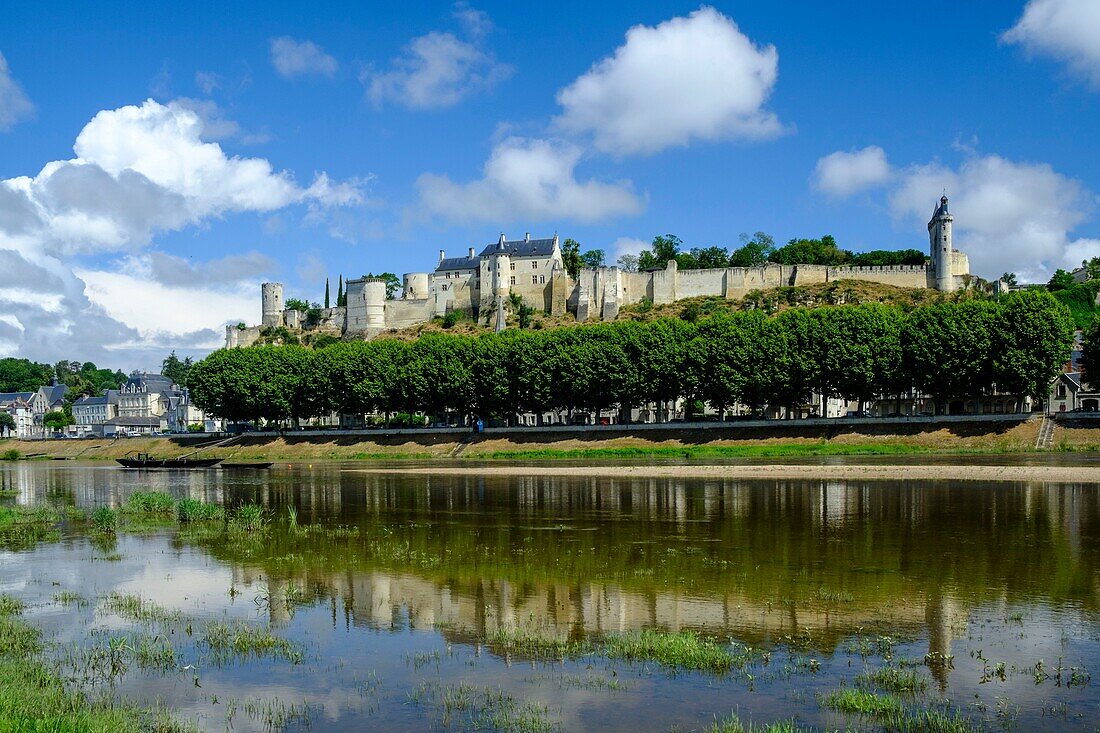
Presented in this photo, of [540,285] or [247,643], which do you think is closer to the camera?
[247,643]

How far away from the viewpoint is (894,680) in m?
12.3

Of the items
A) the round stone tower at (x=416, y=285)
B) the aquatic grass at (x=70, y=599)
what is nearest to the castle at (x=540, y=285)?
the round stone tower at (x=416, y=285)

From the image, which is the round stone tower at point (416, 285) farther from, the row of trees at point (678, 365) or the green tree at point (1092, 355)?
the green tree at point (1092, 355)

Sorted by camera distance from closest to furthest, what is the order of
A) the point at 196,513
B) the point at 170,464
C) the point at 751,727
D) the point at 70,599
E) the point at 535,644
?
the point at 751,727 → the point at 535,644 → the point at 70,599 → the point at 196,513 → the point at 170,464

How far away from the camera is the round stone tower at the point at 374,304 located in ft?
440

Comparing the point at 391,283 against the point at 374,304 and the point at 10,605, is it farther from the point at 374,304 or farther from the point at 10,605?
the point at 10,605

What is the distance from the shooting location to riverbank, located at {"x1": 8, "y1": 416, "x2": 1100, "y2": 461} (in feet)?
193

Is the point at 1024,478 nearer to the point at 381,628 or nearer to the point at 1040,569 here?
the point at 1040,569

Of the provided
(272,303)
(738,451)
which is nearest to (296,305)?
(272,303)

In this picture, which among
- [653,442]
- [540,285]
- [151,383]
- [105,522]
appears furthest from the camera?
[151,383]

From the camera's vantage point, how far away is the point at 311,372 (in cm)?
8738

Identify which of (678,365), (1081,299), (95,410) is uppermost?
(1081,299)

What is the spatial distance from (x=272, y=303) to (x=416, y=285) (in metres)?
23.3

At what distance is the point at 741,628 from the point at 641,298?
111041 mm
